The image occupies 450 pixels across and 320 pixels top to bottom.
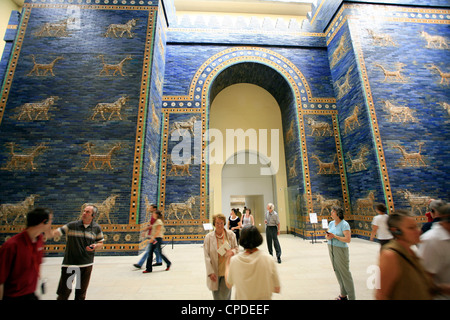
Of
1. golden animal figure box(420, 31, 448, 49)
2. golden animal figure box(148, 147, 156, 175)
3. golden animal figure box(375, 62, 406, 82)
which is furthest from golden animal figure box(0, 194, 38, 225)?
golden animal figure box(420, 31, 448, 49)

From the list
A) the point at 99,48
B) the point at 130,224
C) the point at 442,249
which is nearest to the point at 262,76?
the point at 99,48

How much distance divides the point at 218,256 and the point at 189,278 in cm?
221

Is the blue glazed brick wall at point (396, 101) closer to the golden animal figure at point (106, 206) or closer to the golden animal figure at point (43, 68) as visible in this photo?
the golden animal figure at point (106, 206)

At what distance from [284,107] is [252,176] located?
158 inches

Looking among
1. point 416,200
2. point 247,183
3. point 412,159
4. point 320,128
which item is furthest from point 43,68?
point 416,200

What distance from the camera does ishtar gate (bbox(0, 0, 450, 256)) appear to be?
19.7 feet

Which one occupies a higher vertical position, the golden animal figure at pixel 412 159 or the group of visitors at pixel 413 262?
the golden animal figure at pixel 412 159

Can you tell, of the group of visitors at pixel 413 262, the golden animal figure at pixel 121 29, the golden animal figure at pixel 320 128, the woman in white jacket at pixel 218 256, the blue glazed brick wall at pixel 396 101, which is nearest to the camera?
the group of visitors at pixel 413 262

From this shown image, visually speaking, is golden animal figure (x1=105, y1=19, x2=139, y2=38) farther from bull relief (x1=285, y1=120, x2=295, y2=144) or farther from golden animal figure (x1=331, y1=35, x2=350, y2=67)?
golden animal figure (x1=331, y1=35, x2=350, y2=67)

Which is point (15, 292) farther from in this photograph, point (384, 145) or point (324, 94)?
point (324, 94)

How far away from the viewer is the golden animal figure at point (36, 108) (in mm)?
6254

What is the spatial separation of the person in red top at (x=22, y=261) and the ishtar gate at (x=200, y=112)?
4113mm

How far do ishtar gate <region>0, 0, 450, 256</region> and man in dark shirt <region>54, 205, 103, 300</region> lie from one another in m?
3.39

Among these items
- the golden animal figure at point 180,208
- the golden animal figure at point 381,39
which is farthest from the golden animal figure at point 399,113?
the golden animal figure at point 180,208
